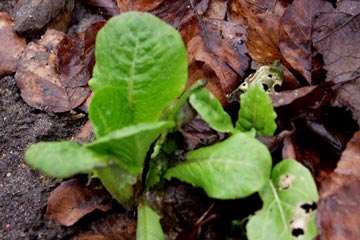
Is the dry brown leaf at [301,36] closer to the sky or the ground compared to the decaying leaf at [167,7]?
closer to the sky

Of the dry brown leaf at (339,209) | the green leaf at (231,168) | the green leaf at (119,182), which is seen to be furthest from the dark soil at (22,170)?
the dry brown leaf at (339,209)

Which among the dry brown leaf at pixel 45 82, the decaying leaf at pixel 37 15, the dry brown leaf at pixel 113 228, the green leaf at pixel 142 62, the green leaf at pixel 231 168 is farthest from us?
the decaying leaf at pixel 37 15

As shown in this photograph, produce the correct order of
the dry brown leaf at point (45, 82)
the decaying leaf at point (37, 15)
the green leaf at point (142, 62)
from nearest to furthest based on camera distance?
the green leaf at point (142, 62) → the dry brown leaf at point (45, 82) → the decaying leaf at point (37, 15)

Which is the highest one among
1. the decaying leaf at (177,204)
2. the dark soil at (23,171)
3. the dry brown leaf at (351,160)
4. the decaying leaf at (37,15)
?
the dry brown leaf at (351,160)

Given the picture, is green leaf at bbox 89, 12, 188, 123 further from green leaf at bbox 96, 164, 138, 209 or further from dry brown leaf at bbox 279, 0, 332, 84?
dry brown leaf at bbox 279, 0, 332, 84

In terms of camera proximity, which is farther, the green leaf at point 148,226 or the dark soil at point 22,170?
the dark soil at point 22,170

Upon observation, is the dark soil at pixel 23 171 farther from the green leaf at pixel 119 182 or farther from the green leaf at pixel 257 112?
the green leaf at pixel 257 112
